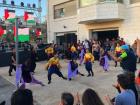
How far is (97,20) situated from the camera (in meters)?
28.1

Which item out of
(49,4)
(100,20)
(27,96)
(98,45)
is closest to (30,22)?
(27,96)

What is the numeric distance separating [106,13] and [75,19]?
5.06 m

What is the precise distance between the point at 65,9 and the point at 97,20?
6.58m

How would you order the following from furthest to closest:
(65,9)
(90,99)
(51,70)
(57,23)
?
(57,23)
(65,9)
(51,70)
(90,99)

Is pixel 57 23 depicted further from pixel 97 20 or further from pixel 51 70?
pixel 51 70

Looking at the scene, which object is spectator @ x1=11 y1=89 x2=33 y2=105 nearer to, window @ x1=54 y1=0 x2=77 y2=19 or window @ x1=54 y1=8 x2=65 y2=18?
window @ x1=54 y1=0 x2=77 y2=19

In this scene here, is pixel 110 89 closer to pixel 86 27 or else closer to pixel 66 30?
pixel 86 27

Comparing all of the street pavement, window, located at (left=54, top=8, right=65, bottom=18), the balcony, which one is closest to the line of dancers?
the street pavement

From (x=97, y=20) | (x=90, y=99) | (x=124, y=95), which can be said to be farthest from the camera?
(x=97, y=20)

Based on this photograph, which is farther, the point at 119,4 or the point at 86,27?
the point at 86,27

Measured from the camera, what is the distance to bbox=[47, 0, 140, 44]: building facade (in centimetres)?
2711

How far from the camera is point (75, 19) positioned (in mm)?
31828

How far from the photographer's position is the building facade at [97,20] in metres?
27.1

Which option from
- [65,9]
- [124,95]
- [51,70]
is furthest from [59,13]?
[124,95]
